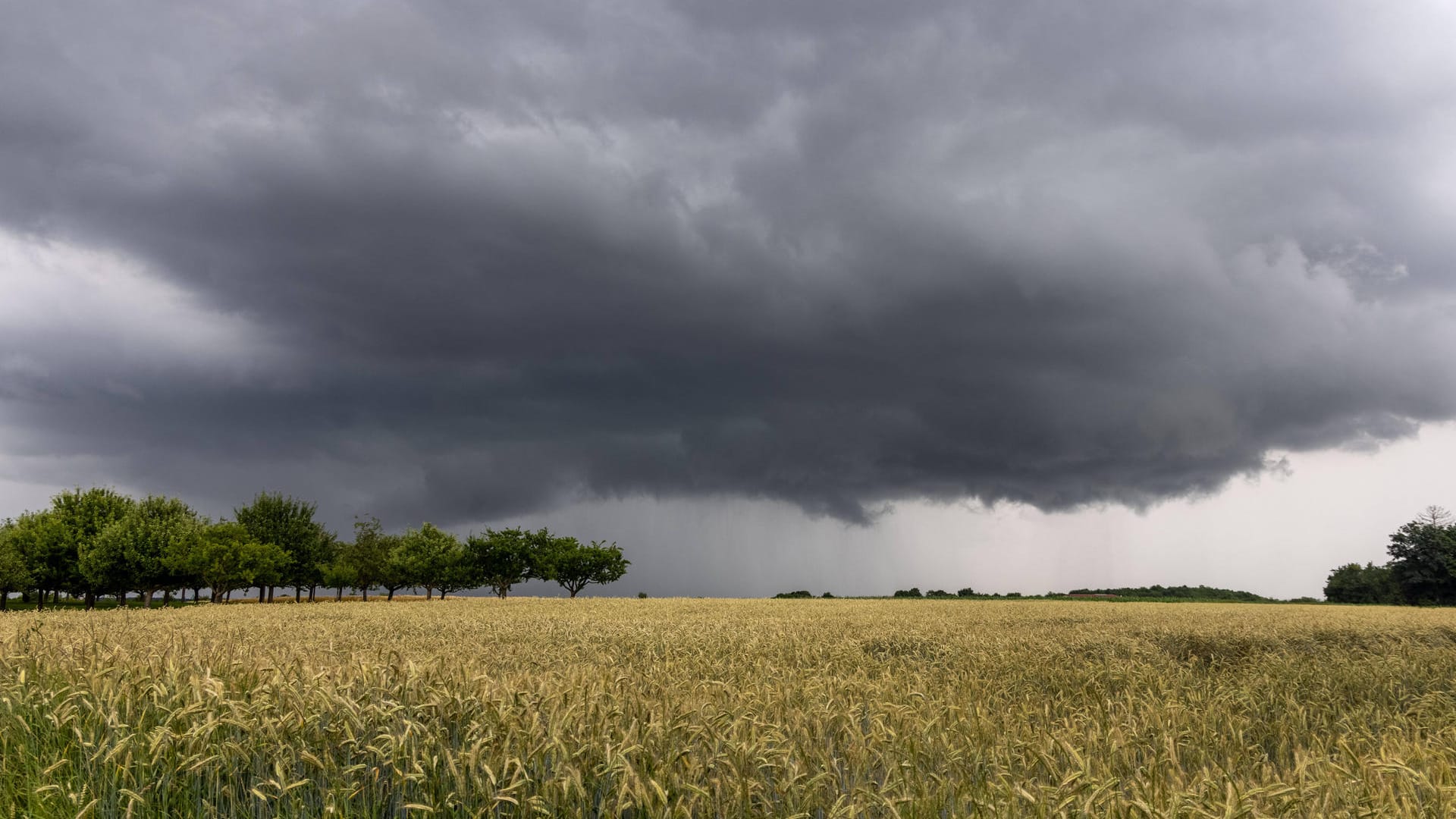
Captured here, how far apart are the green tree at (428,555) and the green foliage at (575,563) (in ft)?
31.2

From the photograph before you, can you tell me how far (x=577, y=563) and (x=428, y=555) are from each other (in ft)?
52.2

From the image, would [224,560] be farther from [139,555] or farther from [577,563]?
[577,563]

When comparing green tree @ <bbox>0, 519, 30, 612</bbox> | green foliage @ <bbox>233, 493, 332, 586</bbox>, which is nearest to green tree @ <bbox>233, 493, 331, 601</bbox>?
green foliage @ <bbox>233, 493, 332, 586</bbox>

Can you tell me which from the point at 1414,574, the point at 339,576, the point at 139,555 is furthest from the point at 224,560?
the point at 1414,574

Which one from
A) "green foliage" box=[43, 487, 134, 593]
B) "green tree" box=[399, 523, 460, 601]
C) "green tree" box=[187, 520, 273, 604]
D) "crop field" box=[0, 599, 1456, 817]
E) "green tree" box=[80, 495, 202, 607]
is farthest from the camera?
"green tree" box=[399, 523, 460, 601]

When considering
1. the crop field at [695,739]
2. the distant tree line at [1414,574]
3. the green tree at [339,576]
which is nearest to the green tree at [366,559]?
the green tree at [339,576]

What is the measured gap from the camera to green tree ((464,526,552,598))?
81.7 m

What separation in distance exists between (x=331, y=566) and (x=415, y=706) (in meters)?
83.5

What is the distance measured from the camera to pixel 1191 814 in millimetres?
3506

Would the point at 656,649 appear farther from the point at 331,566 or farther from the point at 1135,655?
the point at 331,566

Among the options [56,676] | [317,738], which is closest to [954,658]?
[317,738]

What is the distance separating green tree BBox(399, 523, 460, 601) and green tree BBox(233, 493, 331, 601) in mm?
8987

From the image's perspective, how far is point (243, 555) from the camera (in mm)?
58938

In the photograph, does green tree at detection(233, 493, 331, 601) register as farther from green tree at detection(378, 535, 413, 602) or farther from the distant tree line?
the distant tree line
